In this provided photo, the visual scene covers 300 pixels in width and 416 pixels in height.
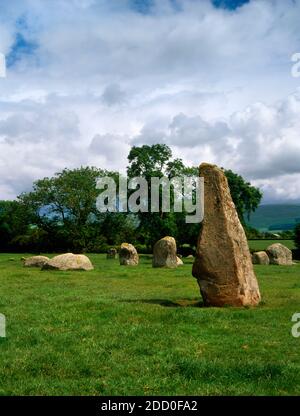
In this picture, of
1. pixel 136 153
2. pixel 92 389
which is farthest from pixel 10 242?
pixel 92 389

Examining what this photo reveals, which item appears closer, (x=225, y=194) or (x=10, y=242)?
(x=225, y=194)

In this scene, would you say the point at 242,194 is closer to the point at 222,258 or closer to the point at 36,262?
the point at 36,262

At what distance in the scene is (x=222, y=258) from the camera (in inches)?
625

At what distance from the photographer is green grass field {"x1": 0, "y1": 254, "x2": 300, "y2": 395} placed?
8.45 metres

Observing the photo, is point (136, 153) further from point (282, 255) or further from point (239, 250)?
point (239, 250)

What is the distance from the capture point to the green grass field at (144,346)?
8453mm

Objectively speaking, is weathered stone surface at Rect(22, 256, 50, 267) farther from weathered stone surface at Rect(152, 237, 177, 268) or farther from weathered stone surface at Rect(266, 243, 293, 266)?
weathered stone surface at Rect(266, 243, 293, 266)

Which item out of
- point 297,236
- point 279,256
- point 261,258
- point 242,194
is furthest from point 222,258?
point 242,194

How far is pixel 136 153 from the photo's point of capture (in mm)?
61781

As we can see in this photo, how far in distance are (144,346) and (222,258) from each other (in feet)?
18.9

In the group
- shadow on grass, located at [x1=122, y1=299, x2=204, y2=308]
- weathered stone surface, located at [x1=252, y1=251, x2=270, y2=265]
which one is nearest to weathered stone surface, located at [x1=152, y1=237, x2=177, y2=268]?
weathered stone surface, located at [x1=252, y1=251, x2=270, y2=265]

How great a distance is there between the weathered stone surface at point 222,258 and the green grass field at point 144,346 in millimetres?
646

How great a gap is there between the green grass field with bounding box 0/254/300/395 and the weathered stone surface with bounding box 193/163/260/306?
2.12 feet

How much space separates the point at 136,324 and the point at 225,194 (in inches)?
218
